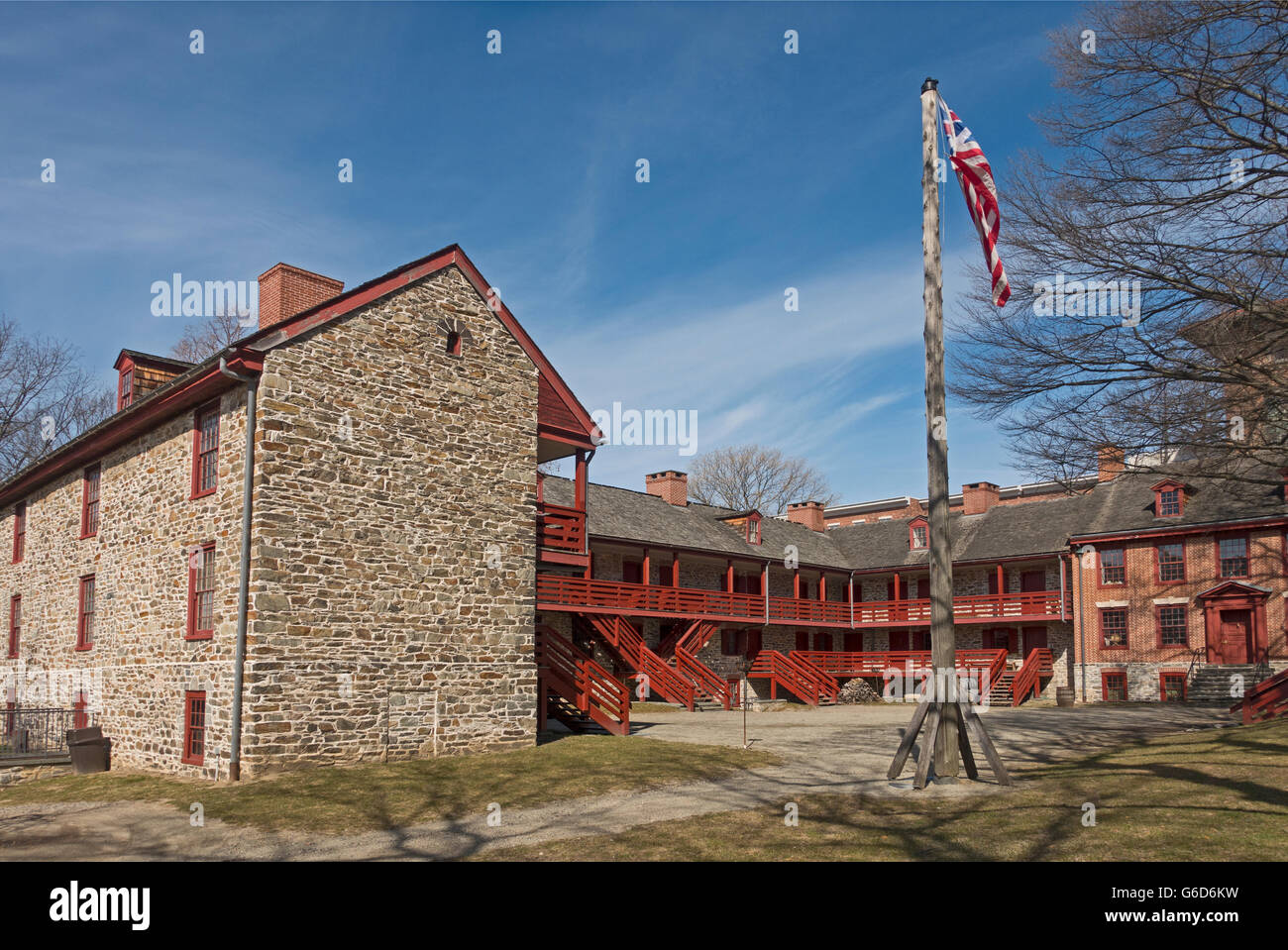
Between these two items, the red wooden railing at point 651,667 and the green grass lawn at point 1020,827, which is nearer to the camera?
the green grass lawn at point 1020,827

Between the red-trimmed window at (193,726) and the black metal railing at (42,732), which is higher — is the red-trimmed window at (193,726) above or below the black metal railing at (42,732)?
above

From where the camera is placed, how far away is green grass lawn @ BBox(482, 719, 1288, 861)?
26.7 ft

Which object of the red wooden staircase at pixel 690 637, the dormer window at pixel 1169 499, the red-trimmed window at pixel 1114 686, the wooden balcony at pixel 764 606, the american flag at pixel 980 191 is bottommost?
the red-trimmed window at pixel 1114 686

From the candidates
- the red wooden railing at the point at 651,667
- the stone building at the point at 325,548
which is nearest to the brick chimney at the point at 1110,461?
the stone building at the point at 325,548

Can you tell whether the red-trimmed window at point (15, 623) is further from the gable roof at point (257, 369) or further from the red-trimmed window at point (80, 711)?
the red-trimmed window at point (80, 711)

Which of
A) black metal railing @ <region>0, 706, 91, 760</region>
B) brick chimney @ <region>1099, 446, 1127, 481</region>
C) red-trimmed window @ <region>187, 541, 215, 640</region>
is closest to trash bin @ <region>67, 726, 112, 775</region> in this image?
black metal railing @ <region>0, 706, 91, 760</region>

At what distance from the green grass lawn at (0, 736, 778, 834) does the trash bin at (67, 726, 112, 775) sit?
95 centimetres

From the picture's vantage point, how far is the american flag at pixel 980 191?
11.9m

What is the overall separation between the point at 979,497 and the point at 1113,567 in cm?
927

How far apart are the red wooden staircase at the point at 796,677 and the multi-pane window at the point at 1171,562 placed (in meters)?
11.6

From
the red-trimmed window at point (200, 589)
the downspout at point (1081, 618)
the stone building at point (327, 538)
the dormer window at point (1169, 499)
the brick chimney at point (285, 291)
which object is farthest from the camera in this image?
the downspout at point (1081, 618)

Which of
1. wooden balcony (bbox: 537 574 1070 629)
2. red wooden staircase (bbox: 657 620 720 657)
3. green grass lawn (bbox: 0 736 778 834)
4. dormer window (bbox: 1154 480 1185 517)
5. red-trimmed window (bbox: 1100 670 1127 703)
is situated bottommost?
red-trimmed window (bbox: 1100 670 1127 703)

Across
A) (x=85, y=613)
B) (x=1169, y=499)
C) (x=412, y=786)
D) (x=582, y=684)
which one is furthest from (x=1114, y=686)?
(x=85, y=613)

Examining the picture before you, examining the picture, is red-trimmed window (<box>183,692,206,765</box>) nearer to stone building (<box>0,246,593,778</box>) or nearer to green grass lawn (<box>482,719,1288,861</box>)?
stone building (<box>0,246,593,778</box>)
